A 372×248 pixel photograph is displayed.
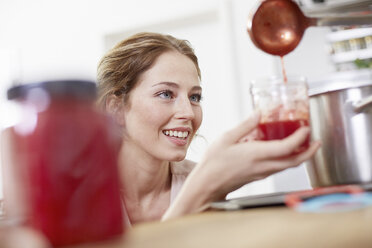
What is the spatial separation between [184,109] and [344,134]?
3.05 feet

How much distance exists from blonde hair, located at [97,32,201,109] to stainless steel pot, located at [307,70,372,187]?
3.30 ft

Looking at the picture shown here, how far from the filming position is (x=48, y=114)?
439 millimetres

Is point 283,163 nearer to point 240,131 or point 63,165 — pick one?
point 240,131

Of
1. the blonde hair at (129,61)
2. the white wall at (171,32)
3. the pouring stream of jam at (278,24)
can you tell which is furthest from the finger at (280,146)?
the white wall at (171,32)

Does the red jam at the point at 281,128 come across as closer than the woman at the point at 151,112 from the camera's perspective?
Yes

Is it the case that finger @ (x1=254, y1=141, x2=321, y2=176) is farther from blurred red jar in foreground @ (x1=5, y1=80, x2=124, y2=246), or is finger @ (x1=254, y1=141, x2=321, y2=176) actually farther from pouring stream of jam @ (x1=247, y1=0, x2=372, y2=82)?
blurred red jar in foreground @ (x1=5, y1=80, x2=124, y2=246)

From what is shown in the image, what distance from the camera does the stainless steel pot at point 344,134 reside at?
91cm

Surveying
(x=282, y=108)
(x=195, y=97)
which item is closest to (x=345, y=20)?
(x=282, y=108)

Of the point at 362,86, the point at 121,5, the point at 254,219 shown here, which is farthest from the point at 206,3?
the point at 254,219

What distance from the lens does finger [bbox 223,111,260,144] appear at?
2.52ft

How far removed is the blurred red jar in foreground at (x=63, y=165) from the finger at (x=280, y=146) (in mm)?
369

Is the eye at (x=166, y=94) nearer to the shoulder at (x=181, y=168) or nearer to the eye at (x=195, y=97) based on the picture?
the eye at (x=195, y=97)

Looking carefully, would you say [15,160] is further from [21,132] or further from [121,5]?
[121,5]

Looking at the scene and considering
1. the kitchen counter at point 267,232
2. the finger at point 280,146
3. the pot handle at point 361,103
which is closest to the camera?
the kitchen counter at point 267,232
